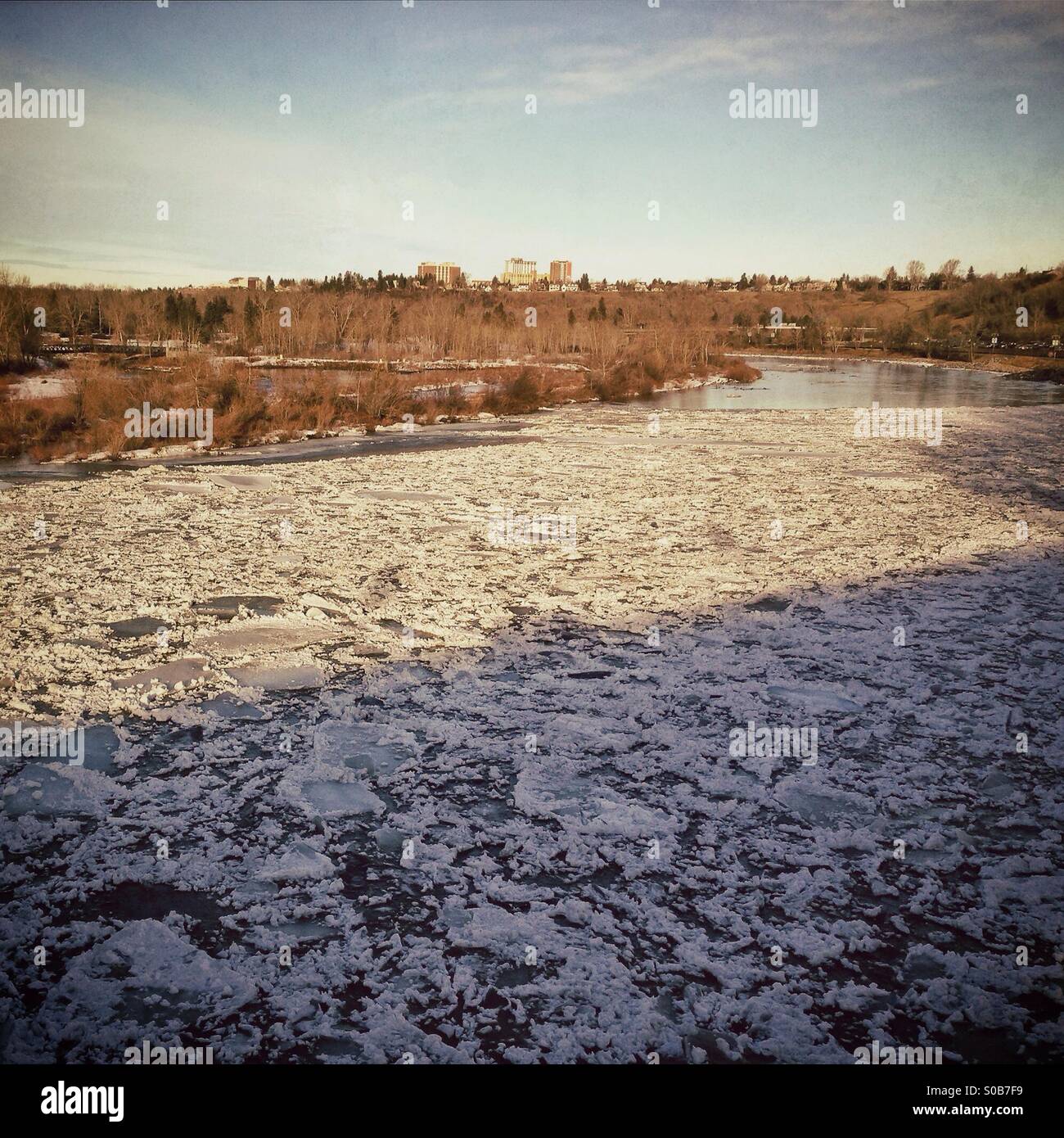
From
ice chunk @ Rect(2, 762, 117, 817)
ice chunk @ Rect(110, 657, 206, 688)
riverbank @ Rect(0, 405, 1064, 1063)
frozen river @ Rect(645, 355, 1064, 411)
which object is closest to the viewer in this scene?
riverbank @ Rect(0, 405, 1064, 1063)

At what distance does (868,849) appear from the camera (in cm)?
347

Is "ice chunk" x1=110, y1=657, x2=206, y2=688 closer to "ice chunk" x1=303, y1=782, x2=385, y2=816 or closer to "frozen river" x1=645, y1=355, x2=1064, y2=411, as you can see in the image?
"ice chunk" x1=303, y1=782, x2=385, y2=816

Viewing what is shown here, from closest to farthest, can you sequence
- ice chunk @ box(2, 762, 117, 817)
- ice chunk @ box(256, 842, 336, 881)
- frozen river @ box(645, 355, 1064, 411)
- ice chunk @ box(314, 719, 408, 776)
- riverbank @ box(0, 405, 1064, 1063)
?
riverbank @ box(0, 405, 1064, 1063), ice chunk @ box(256, 842, 336, 881), ice chunk @ box(2, 762, 117, 817), ice chunk @ box(314, 719, 408, 776), frozen river @ box(645, 355, 1064, 411)

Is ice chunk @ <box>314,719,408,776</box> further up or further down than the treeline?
further down

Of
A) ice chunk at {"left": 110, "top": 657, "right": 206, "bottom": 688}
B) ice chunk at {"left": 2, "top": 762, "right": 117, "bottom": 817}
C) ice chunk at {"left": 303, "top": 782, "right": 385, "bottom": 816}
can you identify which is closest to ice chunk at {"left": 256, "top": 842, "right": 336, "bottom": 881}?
ice chunk at {"left": 303, "top": 782, "right": 385, "bottom": 816}

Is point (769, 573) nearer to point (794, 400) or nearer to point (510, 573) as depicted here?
point (510, 573)

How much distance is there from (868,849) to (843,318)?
13567 cm

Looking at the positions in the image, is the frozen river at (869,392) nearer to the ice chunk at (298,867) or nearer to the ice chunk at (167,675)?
the ice chunk at (167,675)

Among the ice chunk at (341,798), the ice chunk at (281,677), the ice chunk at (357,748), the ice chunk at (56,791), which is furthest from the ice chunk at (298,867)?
the ice chunk at (281,677)

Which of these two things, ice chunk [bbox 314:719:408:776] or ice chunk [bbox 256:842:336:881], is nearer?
ice chunk [bbox 256:842:336:881]

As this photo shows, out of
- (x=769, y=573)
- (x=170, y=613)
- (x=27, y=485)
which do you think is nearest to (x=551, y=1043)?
(x=170, y=613)

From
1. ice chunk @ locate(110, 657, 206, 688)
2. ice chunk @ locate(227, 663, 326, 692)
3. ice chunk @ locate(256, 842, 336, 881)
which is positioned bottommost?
ice chunk @ locate(256, 842, 336, 881)

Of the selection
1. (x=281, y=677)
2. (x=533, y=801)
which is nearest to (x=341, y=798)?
(x=533, y=801)
